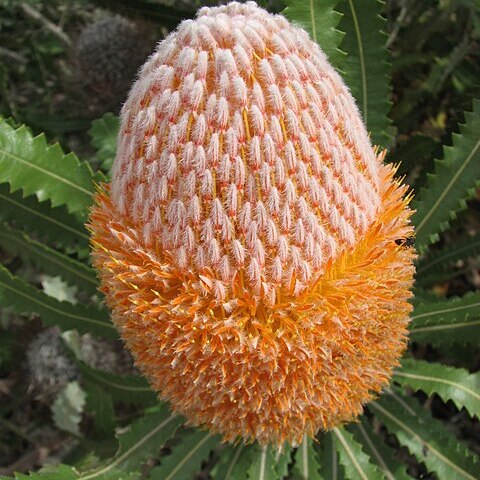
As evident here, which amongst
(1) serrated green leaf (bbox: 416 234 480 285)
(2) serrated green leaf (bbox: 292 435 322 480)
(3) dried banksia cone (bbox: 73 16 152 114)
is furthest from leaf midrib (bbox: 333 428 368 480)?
(3) dried banksia cone (bbox: 73 16 152 114)

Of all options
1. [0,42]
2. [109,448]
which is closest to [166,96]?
[109,448]

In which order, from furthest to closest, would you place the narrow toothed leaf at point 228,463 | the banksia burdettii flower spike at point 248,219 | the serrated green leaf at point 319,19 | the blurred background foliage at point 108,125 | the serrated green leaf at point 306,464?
the blurred background foliage at point 108,125 < the narrow toothed leaf at point 228,463 < the serrated green leaf at point 306,464 < the serrated green leaf at point 319,19 < the banksia burdettii flower spike at point 248,219

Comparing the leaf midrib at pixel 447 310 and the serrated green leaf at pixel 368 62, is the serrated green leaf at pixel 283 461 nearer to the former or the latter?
the leaf midrib at pixel 447 310

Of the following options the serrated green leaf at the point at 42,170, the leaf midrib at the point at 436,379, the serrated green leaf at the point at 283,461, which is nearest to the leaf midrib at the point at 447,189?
the leaf midrib at the point at 436,379

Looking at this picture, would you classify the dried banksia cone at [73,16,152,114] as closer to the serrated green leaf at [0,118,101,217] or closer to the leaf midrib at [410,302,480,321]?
the serrated green leaf at [0,118,101,217]

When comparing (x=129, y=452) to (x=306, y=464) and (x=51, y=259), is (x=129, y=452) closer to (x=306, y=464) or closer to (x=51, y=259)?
(x=306, y=464)
